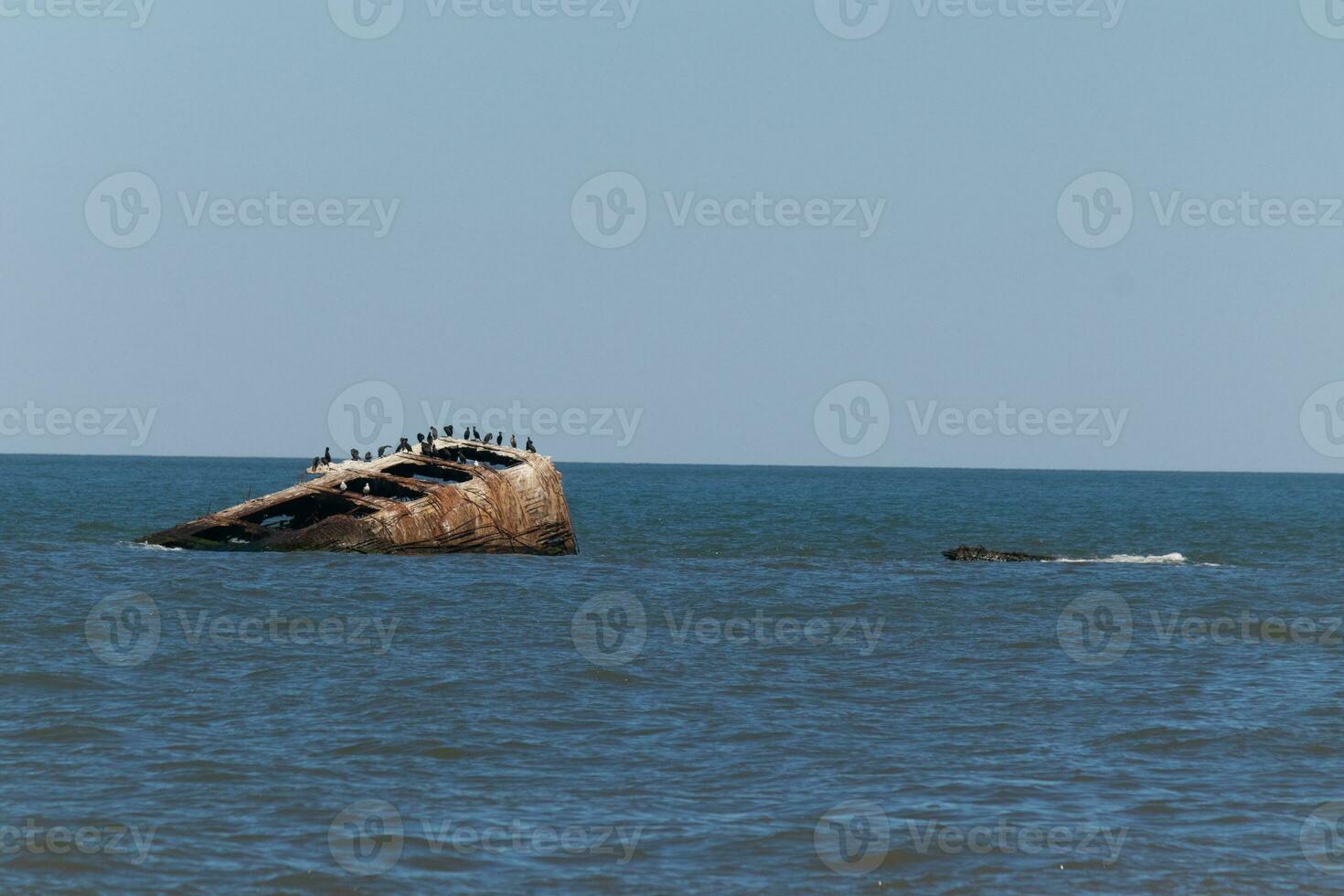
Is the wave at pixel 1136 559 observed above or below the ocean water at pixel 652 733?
above

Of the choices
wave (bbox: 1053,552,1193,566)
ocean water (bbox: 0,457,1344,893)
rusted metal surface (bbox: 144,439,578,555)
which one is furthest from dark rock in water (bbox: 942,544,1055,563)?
rusted metal surface (bbox: 144,439,578,555)

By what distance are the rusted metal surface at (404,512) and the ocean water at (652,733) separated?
235cm

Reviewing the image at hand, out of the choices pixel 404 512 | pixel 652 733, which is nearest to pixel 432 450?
pixel 404 512

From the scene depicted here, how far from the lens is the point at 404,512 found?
3641cm

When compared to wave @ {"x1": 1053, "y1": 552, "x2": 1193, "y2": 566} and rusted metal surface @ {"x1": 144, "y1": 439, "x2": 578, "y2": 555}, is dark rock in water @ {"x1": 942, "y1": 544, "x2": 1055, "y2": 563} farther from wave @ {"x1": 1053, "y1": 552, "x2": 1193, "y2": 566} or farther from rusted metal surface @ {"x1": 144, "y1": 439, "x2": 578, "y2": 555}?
rusted metal surface @ {"x1": 144, "y1": 439, "x2": 578, "y2": 555}

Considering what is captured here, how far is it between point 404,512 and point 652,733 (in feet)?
68.6

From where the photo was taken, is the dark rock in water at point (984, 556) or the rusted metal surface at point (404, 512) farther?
the dark rock in water at point (984, 556)

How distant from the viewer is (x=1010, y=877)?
11617mm

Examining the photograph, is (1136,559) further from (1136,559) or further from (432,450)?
(432,450)

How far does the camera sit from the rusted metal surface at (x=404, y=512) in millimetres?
36062

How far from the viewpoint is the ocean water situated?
11.9 meters

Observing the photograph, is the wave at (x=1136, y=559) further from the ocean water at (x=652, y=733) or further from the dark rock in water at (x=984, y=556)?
the ocean water at (x=652, y=733)

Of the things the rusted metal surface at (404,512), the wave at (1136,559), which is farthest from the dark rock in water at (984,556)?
the rusted metal surface at (404,512)

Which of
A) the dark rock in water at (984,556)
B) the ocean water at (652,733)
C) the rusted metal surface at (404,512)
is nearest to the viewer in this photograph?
the ocean water at (652,733)
